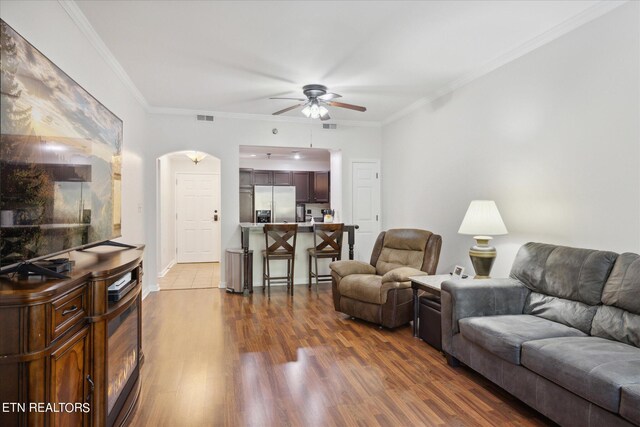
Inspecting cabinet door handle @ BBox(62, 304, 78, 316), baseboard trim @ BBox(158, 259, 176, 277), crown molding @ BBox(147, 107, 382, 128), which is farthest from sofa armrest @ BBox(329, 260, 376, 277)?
baseboard trim @ BBox(158, 259, 176, 277)

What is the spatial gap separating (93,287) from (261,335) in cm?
204

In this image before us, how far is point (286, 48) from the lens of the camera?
10.9 ft

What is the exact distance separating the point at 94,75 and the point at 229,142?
249 centimetres

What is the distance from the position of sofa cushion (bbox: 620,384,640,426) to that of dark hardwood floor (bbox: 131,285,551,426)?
61 centimetres

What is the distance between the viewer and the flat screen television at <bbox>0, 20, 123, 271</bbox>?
147cm

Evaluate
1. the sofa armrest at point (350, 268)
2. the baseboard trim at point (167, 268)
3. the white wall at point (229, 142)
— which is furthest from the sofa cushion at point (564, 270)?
the baseboard trim at point (167, 268)

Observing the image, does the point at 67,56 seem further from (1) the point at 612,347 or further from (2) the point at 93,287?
(1) the point at 612,347

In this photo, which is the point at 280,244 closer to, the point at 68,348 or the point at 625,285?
the point at 68,348

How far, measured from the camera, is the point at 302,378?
8.60 feet

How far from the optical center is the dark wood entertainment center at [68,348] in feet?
4.18

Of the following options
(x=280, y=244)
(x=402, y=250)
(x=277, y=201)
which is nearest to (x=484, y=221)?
(x=402, y=250)

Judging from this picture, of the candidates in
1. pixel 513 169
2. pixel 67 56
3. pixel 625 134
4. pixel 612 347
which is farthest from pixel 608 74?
pixel 67 56

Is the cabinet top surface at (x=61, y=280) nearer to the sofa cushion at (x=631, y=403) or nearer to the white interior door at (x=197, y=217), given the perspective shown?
the sofa cushion at (x=631, y=403)

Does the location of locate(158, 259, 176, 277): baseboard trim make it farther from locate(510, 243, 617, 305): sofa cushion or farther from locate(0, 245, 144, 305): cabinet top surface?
locate(510, 243, 617, 305): sofa cushion
